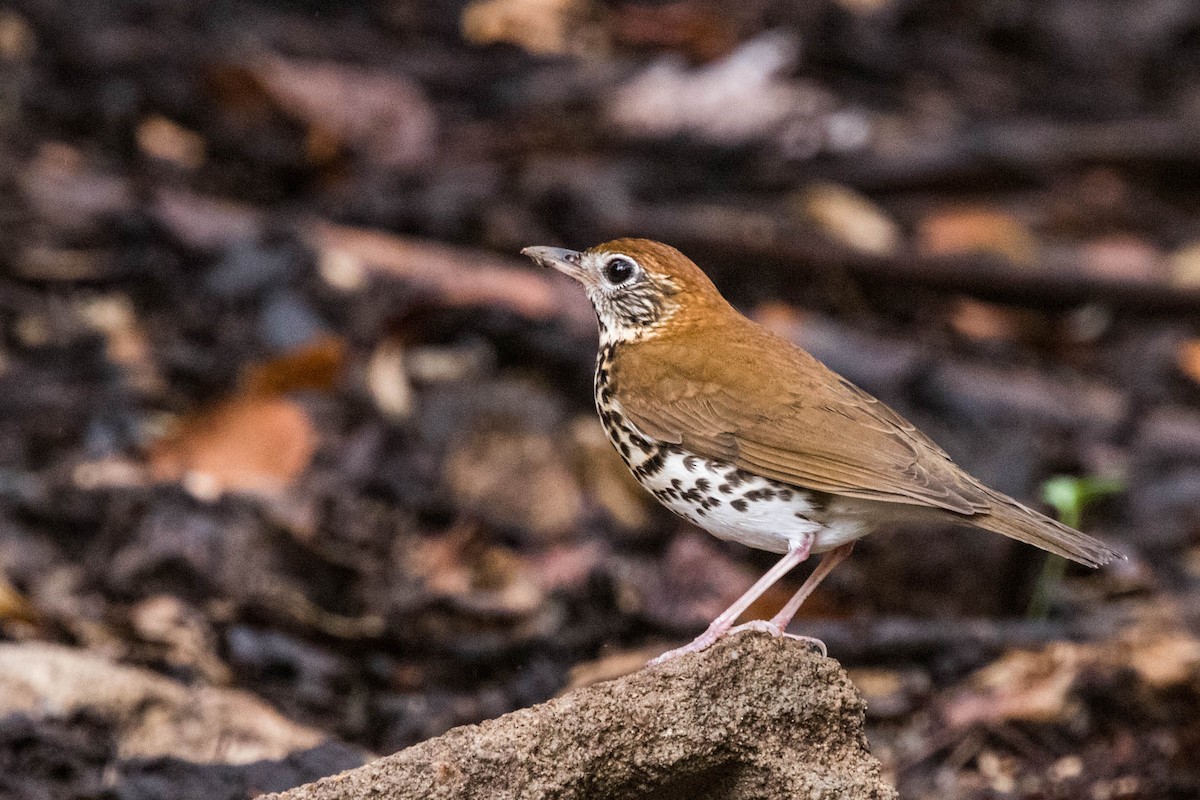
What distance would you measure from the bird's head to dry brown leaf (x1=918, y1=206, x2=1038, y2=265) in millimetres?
4058

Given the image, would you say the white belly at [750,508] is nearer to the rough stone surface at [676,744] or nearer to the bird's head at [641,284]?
the rough stone surface at [676,744]

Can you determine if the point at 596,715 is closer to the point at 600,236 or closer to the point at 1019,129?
the point at 600,236

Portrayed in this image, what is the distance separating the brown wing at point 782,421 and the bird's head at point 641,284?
0.36 feet

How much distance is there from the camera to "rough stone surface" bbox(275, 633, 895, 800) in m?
3.03

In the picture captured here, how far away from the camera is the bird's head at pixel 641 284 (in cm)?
391

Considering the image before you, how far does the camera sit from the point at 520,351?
6.55 metres

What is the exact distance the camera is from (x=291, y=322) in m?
6.53

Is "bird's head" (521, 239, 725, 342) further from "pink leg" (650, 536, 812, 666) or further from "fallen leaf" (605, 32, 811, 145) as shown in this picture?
"fallen leaf" (605, 32, 811, 145)

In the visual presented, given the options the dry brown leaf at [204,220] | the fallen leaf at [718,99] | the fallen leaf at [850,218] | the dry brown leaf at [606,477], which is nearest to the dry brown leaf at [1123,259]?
the fallen leaf at [850,218]

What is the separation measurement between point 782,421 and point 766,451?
0.28 feet

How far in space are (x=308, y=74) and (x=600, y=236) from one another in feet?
5.48

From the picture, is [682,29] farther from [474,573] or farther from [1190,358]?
[474,573]

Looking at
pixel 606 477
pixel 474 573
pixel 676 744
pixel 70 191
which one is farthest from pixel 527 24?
pixel 676 744

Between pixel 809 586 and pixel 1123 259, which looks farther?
Answer: pixel 1123 259
